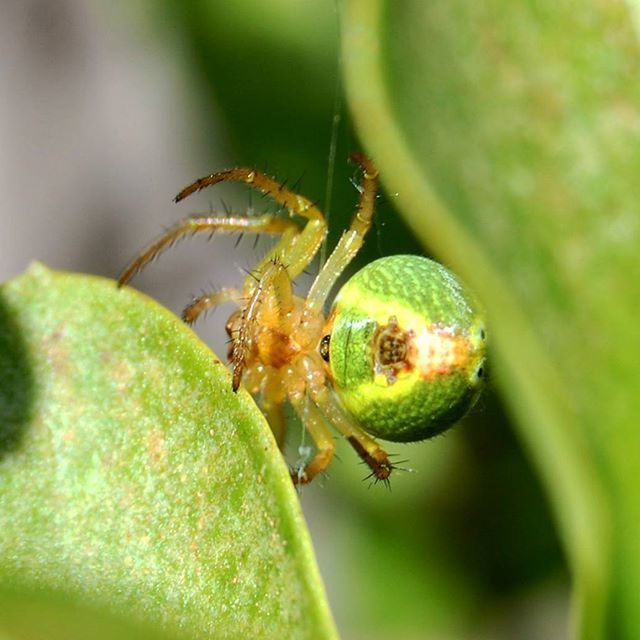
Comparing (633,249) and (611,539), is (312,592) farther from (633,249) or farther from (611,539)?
(633,249)

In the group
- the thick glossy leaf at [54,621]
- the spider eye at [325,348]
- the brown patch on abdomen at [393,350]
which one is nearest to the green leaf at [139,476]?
the thick glossy leaf at [54,621]

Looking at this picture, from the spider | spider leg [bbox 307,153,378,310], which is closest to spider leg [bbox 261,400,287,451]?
the spider

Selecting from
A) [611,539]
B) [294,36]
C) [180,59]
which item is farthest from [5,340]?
[180,59]

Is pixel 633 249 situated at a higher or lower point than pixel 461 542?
higher

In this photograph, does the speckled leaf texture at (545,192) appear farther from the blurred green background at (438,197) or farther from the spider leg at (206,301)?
the spider leg at (206,301)

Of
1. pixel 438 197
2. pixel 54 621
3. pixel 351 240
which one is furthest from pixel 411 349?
pixel 54 621
